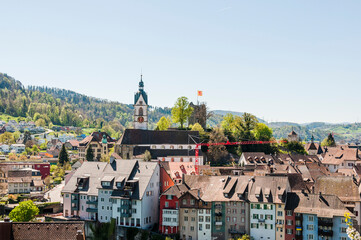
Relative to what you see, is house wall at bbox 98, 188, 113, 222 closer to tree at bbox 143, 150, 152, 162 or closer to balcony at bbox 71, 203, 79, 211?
balcony at bbox 71, 203, 79, 211

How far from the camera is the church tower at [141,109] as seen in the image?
12381 centimetres

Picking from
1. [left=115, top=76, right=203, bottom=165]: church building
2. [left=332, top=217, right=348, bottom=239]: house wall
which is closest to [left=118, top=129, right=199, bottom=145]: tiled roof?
[left=115, top=76, right=203, bottom=165]: church building

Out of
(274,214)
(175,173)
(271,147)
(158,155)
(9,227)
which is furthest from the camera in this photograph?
(271,147)

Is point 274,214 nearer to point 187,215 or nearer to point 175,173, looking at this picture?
point 187,215

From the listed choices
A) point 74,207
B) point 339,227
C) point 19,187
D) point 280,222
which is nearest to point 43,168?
point 19,187

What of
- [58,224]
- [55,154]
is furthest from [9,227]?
[55,154]

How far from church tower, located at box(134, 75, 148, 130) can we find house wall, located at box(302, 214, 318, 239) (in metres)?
68.9

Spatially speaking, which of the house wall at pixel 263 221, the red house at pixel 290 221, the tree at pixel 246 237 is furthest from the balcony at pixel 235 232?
the red house at pixel 290 221

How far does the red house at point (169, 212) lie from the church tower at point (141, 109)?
5692cm

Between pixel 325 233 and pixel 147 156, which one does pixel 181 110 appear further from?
pixel 325 233

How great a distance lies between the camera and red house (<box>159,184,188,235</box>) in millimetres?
66438

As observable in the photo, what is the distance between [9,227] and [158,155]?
72.3m

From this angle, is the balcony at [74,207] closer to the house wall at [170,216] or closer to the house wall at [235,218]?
the house wall at [170,216]

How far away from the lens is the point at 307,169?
96875mm
